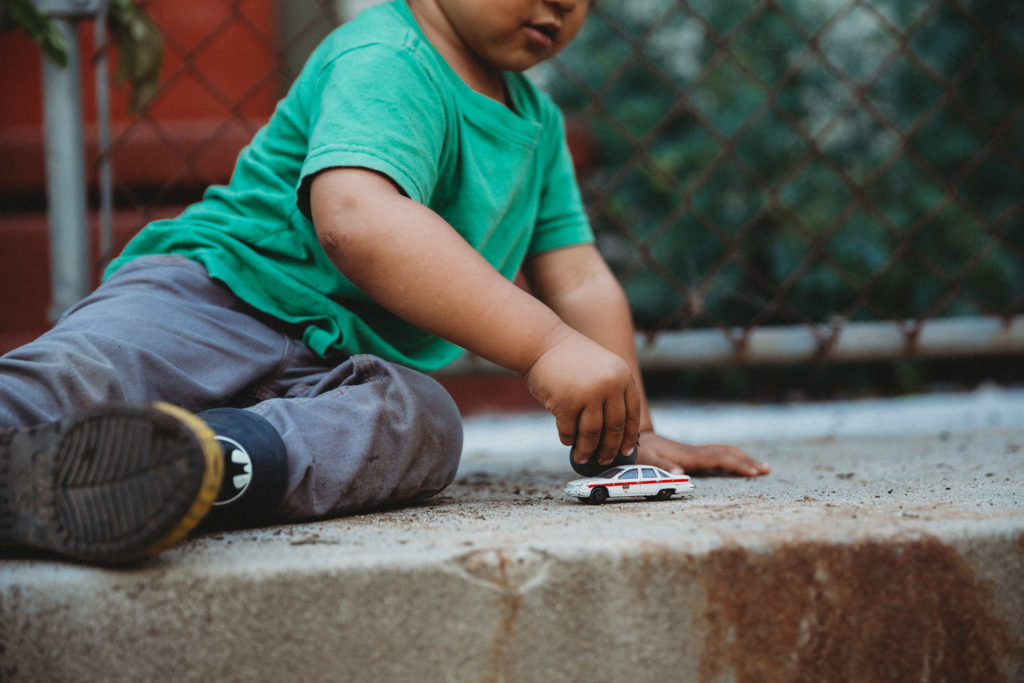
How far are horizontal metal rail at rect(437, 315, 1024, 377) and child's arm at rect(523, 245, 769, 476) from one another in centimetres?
26

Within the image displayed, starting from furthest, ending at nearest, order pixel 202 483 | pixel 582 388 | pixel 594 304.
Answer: pixel 594 304 < pixel 582 388 < pixel 202 483

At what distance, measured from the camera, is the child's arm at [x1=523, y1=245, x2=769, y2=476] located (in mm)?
1197

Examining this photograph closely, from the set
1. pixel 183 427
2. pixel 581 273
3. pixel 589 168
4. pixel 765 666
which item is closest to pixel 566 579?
pixel 765 666

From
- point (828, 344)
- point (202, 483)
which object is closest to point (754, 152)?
point (828, 344)

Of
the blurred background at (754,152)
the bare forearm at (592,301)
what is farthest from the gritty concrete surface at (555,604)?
the blurred background at (754,152)

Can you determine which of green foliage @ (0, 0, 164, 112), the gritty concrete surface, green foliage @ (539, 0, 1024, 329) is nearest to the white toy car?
the gritty concrete surface

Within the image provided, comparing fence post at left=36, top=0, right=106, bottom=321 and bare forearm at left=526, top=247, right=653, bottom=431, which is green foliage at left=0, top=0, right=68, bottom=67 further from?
bare forearm at left=526, top=247, right=653, bottom=431

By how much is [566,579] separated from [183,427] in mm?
289

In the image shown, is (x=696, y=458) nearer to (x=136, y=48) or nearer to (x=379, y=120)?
(x=379, y=120)

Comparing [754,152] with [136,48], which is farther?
[754,152]

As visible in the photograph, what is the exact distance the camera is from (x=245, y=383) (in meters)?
0.98

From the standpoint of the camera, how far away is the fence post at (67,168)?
1.36m

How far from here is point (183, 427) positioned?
62 cm

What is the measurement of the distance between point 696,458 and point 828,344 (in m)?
0.49
